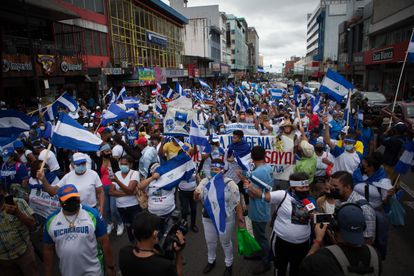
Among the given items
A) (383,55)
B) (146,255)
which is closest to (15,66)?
(146,255)

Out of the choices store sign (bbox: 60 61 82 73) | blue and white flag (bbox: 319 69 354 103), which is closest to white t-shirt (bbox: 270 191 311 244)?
blue and white flag (bbox: 319 69 354 103)

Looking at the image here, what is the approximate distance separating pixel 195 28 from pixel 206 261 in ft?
211

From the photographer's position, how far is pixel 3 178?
6.12 m

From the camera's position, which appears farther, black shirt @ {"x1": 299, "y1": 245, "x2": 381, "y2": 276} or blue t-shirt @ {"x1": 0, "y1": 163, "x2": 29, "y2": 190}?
blue t-shirt @ {"x1": 0, "y1": 163, "x2": 29, "y2": 190}

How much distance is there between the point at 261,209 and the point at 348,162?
2446mm

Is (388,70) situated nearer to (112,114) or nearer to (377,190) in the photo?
(112,114)

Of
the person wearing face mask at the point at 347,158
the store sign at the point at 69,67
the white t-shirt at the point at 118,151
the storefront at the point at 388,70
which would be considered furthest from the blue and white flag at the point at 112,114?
the storefront at the point at 388,70

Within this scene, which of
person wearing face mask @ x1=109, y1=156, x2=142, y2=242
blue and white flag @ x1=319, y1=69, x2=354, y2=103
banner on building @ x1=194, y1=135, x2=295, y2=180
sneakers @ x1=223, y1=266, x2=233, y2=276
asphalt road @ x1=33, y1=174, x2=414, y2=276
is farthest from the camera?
blue and white flag @ x1=319, y1=69, x2=354, y2=103

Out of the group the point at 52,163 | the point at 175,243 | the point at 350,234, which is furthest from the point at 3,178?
the point at 350,234

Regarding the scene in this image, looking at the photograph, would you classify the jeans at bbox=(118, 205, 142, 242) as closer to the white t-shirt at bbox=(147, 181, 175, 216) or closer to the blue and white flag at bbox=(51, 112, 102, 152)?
the white t-shirt at bbox=(147, 181, 175, 216)

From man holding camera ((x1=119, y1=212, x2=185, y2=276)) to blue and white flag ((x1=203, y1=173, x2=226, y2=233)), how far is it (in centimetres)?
161

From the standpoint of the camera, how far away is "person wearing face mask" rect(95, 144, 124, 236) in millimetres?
5922

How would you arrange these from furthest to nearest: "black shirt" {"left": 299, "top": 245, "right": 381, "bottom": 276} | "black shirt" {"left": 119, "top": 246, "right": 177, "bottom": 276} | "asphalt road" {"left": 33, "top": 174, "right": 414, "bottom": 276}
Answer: "asphalt road" {"left": 33, "top": 174, "right": 414, "bottom": 276}, "black shirt" {"left": 119, "top": 246, "right": 177, "bottom": 276}, "black shirt" {"left": 299, "top": 245, "right": 381, "bottom": 276}

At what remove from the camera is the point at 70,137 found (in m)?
5.10
